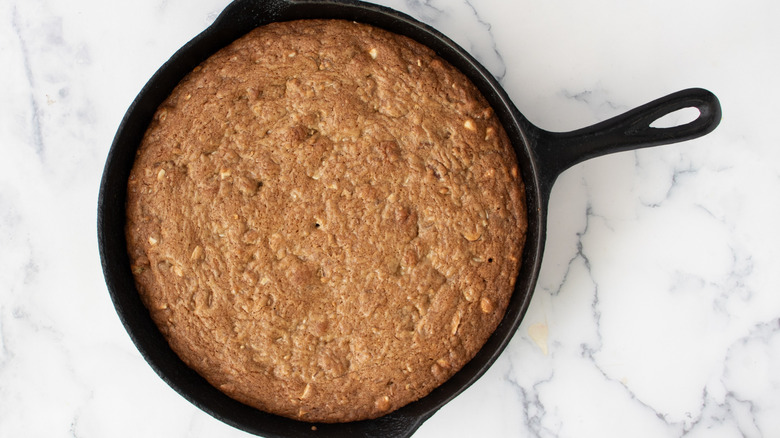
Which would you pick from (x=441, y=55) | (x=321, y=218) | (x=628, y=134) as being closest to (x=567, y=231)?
(x=628, y=134)

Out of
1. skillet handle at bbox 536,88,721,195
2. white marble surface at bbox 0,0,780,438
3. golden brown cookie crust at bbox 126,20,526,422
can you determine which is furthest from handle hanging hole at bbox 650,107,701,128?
golden brown cookie crust at bbox 126,20,526,422

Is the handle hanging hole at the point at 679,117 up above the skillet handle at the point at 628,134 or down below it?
below

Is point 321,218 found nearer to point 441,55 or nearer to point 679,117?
point 441,55

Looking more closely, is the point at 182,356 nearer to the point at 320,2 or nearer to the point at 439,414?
the point at 439,414

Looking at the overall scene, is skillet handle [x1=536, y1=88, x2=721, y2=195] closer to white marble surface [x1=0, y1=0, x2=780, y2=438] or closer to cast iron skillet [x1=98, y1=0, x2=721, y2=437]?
cast iron skillet [x1=98, y1=0, x2=721, y2=437]

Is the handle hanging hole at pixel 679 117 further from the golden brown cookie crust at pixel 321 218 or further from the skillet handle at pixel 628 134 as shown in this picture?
the golden brown cookie crust at pixel 321 218

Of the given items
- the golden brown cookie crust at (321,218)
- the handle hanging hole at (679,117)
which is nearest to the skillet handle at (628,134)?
the golden brown cookie crust at (321,218)

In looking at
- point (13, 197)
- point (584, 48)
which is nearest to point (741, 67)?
point (584, 48)
